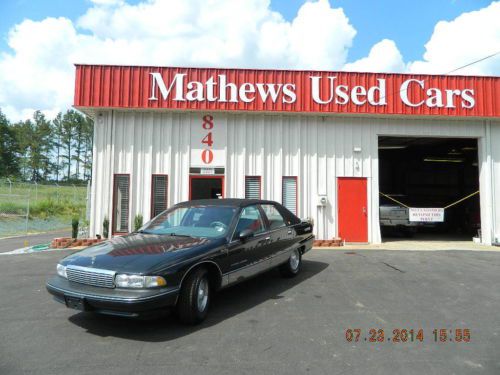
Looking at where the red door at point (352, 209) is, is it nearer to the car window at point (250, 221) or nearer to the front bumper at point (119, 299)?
the car window at point (250, 221)

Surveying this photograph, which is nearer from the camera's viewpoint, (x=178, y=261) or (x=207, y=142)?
(x=178, y=261)

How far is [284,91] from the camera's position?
11.3m

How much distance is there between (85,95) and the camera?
11000 mm

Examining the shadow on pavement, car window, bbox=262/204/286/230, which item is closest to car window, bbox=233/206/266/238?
car window, bbox=262/204/286/230

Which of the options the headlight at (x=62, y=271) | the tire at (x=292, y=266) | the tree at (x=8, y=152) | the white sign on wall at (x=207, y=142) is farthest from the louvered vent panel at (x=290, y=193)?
the tree at (x=8, y=152)

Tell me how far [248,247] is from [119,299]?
6.63 ft

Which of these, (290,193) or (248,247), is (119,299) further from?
(290,193)

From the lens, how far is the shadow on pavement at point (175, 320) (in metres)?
3.92

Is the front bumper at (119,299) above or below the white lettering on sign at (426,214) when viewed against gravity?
below

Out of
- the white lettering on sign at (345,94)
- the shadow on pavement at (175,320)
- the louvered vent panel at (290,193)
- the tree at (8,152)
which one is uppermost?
the tree at (8,152)

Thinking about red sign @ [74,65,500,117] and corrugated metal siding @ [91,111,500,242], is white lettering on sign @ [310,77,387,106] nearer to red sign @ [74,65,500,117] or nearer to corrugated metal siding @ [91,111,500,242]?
red sign @ [74,65,500,117]

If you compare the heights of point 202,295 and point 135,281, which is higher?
point 135,281

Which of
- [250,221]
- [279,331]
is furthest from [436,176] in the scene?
[279,331]
